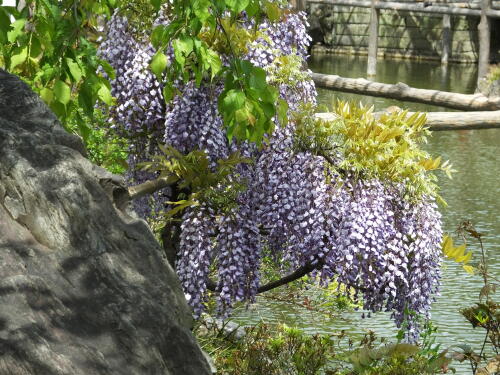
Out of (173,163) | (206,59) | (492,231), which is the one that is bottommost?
(492,231)

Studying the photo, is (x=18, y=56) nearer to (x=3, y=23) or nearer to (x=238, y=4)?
(x=3, y=23)

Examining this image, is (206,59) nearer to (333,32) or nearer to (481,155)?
(481,155)

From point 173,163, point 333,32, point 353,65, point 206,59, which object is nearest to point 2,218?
point 206,59

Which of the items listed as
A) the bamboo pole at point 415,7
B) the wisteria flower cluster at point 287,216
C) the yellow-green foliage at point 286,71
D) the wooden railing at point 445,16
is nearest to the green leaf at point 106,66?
the wisteria flower cluster at point 287,216

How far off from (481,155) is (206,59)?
32.7 ft

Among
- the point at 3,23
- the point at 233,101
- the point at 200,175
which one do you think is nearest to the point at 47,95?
the point at 3,23

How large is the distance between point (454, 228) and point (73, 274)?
7021 millimetres

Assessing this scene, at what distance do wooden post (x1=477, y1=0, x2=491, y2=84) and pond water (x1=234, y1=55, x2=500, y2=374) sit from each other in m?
0.61

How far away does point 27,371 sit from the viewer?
3008 millimetres

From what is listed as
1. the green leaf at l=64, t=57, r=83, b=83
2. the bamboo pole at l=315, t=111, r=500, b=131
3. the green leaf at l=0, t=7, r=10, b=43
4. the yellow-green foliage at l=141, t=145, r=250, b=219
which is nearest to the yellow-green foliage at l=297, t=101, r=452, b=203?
the yellow-green foliage at l=141, t=145, r=250, b=219

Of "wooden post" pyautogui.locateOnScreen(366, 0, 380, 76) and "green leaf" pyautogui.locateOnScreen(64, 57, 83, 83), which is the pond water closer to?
"wooden post" pyautogui.locateOnScreen(366, 0, 380, 76)

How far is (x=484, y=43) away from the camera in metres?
21.3

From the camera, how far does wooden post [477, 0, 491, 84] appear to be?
69.3ft

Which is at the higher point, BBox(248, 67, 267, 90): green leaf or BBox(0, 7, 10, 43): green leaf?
BBox(0, 7, 10, 43): green leaf
